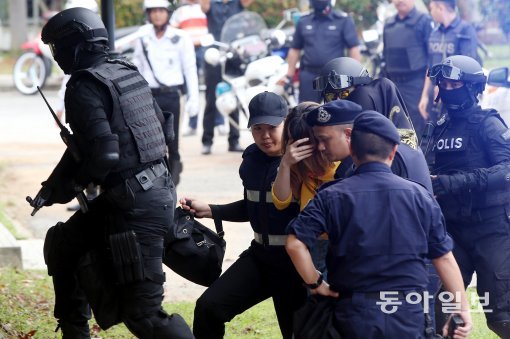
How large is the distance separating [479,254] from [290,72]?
23.7 ft

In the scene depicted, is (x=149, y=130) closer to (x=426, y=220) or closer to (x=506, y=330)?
(x=426, y=220)

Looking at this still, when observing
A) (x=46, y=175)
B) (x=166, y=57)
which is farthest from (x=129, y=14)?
(x=166, y=57)

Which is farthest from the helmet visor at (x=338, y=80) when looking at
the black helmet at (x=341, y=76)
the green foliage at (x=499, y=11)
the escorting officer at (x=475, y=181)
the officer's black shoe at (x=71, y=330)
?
the green foliage at (x=499, y=11)

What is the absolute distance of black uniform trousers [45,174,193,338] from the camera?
5.46 m

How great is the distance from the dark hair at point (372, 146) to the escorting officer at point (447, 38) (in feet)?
22.1

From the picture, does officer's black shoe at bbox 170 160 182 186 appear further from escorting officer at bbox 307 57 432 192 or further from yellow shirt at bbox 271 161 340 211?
yellow shirt at bbox 271 161 340 211

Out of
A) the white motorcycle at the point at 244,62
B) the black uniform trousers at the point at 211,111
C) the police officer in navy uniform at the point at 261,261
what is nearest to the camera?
the police officer in navy uniform at the point at 261,261

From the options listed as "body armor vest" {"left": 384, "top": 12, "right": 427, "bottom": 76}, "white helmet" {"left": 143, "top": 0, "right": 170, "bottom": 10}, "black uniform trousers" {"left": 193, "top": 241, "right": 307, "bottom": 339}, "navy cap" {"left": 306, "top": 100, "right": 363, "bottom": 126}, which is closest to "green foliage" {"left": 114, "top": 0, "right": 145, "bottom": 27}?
"body armor vest" {"left": 384, "top": 12, "right": 427, "bottom": 76}

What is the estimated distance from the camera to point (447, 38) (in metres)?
11.2

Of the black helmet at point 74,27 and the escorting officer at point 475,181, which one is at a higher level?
the black helmet at point 74,27

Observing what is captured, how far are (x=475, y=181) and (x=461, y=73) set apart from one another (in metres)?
0.65

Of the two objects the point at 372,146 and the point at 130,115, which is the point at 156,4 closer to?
the point at 130,115

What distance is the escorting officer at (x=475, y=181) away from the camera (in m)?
5.90

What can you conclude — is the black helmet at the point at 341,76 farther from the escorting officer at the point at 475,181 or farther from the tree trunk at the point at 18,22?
the tree trunk at the point at 18,22
